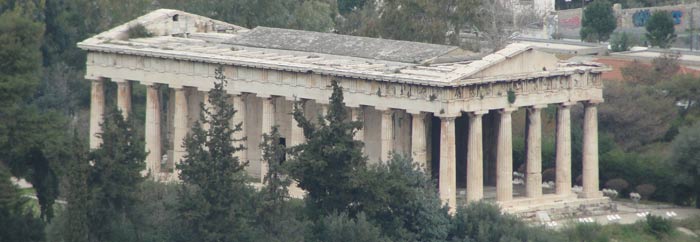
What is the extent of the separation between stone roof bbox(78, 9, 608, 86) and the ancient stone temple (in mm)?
71

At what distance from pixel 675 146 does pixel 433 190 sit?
40.4 ft

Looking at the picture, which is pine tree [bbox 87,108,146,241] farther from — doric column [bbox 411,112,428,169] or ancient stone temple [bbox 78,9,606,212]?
doric column [bbox 411,112,428,169]

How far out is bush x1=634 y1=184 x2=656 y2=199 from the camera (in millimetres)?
86062

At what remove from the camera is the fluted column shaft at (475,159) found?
262ft

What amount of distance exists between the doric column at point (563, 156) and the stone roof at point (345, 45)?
468 cm

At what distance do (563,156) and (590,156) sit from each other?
3.92ft

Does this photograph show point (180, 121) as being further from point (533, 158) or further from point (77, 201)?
point (77, 201)

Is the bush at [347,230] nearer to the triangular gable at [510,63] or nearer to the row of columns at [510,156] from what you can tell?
the row of columns at [510,156]

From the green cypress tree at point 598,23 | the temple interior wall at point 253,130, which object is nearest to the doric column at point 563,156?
the temple interior wall at point 253,130

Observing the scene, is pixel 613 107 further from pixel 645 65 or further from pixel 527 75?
pixel 527 75

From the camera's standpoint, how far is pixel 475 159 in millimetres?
80250

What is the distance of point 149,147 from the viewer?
8994 centimetres

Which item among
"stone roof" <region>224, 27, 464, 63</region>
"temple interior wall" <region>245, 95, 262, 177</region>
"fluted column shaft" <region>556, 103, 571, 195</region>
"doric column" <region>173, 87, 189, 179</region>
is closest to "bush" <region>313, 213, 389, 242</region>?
"stone roof" <region>224, 27, 464, 63</region>

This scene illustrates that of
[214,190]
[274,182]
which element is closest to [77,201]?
[214,190]
